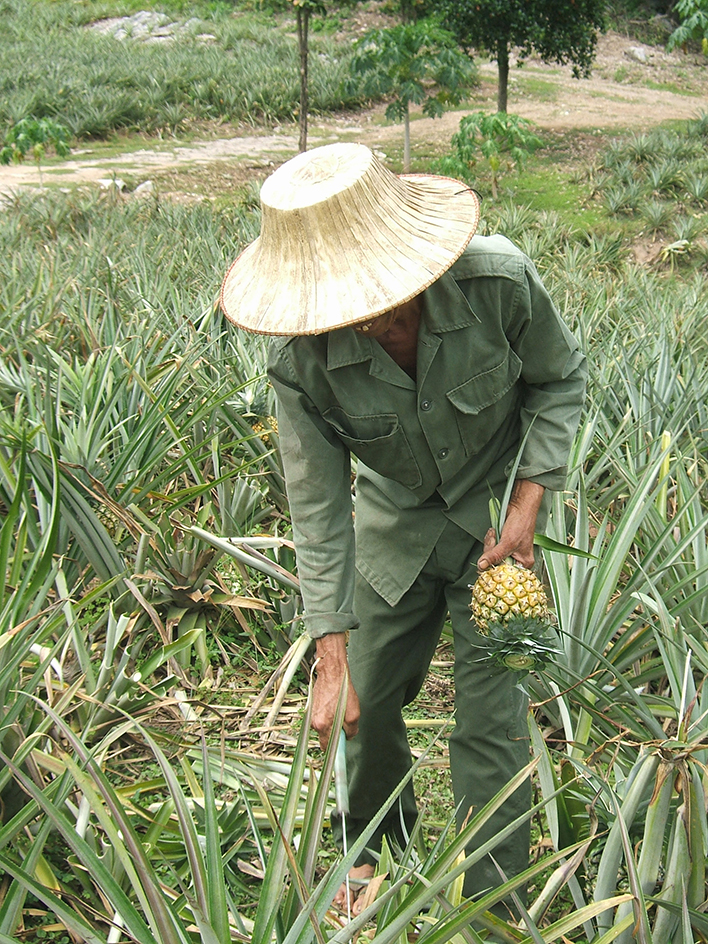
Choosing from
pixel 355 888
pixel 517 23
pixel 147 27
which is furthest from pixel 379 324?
pixel 147 27

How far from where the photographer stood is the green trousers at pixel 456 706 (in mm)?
1777

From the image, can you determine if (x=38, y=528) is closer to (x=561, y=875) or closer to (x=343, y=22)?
(x=561, y=875)

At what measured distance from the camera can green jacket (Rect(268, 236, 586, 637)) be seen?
1.68 metres

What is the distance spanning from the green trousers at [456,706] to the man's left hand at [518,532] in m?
0.09

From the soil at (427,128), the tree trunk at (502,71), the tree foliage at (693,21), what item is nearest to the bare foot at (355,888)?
the tree foliage at (693,21)

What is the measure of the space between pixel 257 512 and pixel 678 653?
1.55m

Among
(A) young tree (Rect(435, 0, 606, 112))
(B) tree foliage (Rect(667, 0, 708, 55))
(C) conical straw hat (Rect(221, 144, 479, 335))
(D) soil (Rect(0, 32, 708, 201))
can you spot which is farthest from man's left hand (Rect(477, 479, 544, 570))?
(A) young tree (Rect(435, 0, 606, 112))

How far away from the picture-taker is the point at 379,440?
1730 millimetres

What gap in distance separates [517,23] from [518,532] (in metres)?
9.19

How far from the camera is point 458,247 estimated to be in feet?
4.88

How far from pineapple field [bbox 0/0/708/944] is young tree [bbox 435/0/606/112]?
5.46 meters

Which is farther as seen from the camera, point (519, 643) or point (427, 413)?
point (427, 413)

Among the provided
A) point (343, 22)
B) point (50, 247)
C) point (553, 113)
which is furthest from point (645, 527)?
point (343, 22)

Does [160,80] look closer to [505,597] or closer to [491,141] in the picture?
[491,141]
